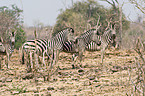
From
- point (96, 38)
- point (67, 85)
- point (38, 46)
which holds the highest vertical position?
point (96, 38)

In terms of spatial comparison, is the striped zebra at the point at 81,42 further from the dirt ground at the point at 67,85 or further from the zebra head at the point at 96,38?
the dirt ground at the point at 67,85

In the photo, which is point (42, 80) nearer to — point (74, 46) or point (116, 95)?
point (116, 95)

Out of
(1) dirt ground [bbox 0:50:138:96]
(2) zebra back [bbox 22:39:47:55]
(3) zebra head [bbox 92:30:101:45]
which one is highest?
(3) zebra head [bbox 92:30:101:45]

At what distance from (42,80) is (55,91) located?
1220 millimetres

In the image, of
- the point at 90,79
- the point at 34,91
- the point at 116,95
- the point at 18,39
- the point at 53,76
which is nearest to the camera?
the point at 116,95

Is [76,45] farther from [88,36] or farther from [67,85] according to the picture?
[67,85]

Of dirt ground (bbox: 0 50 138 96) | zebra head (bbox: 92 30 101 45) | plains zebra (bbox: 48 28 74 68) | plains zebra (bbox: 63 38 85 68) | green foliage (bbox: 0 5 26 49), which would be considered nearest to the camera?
dirt ground (bbox: 0 50 138 96)

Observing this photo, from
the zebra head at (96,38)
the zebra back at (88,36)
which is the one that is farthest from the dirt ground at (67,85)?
the zebra head at (96,38)

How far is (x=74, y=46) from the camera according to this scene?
866 cm

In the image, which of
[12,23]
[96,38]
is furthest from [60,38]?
[12,23]

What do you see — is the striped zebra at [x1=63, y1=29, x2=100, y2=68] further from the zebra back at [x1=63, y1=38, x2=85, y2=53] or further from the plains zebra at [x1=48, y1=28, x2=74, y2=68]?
the plains zebra at [x1=48, y1=28, x2=74, y2=68]

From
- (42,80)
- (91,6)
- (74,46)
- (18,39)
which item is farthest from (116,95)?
(91,6)

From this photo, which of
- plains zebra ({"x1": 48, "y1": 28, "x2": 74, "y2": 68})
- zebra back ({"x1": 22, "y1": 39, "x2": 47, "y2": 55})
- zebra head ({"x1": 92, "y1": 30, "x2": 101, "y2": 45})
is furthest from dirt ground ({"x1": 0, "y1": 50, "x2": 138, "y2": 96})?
zebra head ({"x1": 92, "y1": 30, "x2": 101, "y2": 45})

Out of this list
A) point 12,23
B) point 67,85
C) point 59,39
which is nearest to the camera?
point 67,85
